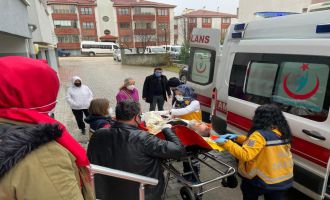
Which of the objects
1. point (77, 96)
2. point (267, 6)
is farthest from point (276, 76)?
point (267, 6)

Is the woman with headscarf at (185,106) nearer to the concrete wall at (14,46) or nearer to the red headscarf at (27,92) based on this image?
the red headscarf at (27,92)

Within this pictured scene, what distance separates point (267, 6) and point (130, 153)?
19.9 m

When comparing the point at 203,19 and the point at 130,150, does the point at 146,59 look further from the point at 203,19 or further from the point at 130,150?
the point at 203,19

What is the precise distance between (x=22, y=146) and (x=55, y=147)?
0.42 ft

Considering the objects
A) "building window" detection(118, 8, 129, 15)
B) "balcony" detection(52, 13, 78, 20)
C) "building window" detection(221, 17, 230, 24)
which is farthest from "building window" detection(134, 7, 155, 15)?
"building window" detection(221, 17, 230, 24)

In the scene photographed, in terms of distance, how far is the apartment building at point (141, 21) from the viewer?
2031 inches

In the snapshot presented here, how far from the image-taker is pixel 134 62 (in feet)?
85.6

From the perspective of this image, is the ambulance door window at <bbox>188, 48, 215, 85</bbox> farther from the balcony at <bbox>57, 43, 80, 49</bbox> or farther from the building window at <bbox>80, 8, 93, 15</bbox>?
the building window at <bbox>80, 8, 93, 15</bbox>

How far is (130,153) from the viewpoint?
1.98m

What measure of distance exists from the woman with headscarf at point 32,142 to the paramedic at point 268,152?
5.16ft

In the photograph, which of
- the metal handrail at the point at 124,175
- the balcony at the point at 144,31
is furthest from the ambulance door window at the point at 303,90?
the balcony at the point at 144,31

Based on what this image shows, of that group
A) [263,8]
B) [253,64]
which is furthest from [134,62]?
[253,64]

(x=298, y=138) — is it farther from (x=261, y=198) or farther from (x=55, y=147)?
(x=55, y=147)

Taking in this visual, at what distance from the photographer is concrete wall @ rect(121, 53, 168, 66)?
25.0 meters
